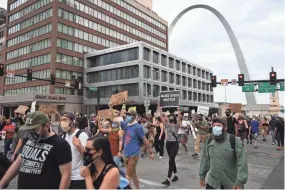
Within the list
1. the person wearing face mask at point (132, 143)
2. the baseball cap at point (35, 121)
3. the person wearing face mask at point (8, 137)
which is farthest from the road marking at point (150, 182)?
the person wearing face mask at point (8, 137)

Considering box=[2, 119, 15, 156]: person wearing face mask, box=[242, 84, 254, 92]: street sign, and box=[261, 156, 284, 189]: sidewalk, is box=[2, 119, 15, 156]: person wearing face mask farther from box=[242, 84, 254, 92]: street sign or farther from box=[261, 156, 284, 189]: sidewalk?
box=[242, 84, 254, 92]: street sign

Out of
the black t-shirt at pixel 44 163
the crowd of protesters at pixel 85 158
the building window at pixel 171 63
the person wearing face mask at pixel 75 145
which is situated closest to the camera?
the crowd of protesters at pixel 85 158

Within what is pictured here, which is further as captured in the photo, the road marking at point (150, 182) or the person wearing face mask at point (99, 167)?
the road marking at point (150, 182)

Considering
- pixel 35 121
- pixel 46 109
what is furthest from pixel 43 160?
pixel 46 109

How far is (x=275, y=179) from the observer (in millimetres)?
7809

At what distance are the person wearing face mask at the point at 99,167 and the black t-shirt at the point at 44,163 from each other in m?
0.47

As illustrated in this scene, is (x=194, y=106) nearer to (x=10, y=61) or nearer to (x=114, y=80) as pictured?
(x=114, y=80)

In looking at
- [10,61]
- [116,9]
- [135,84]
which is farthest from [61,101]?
[116,9]

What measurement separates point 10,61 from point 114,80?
2508cm

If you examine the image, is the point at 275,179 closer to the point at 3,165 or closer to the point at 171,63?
the point at 3,165

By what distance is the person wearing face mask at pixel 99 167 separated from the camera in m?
2.67

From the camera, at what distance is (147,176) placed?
8.02 m

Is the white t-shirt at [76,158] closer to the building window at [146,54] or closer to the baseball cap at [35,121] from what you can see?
the baseball cap at [35,121]

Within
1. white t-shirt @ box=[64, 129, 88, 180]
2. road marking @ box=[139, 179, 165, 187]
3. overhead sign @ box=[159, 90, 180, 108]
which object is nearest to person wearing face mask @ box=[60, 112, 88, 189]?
white t-shirt @ box=[64, 129, 88, 180]
